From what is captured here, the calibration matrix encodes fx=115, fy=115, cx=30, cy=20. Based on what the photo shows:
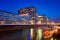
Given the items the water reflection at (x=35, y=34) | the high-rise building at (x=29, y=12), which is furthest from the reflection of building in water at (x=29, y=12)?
the water reflection at (x=35, y=34)

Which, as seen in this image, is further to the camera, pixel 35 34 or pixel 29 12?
pixel 29 12

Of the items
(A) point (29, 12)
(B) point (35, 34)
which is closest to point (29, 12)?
(A) point (29, 12)

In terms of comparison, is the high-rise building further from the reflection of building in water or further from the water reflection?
the water reflection

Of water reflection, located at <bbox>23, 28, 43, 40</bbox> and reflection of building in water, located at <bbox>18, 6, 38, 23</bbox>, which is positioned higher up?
reflection of building in water, located at <bbox>18, 6, 38, 23</bbox>

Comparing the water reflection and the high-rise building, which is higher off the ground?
the high-rise building

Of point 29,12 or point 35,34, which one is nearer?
point 35,34

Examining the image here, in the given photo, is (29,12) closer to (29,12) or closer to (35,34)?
(29,12)

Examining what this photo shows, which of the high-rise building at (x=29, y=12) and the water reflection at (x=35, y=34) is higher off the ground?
the high-rise building at (x=29, y=12)

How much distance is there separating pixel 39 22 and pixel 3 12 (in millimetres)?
799

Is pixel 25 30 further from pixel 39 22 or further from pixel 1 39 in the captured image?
pixel 1 39

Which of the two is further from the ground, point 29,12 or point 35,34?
point 29,12

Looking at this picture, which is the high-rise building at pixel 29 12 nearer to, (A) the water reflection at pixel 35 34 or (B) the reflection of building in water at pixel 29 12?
(B) the reflection of building in water at pixel 29 12

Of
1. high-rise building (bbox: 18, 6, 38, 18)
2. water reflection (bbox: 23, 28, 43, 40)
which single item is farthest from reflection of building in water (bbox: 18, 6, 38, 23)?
water reflection (bbox: 23, 28, 43, 40)

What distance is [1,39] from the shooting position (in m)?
2.42
